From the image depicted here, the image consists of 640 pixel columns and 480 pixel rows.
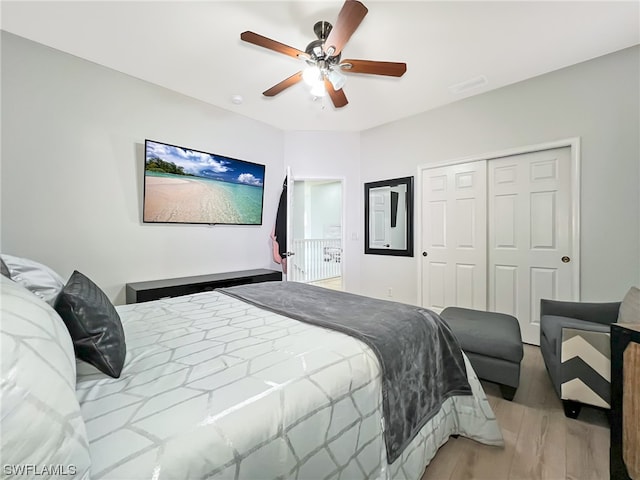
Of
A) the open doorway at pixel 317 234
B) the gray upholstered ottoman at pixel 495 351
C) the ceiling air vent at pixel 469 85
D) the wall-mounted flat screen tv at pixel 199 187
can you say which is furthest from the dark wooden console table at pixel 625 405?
the wall-mounted flat screen tv at pixel 199 187

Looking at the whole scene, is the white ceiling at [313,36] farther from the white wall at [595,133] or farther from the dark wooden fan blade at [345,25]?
the dark wooden fan blade at [345,25]

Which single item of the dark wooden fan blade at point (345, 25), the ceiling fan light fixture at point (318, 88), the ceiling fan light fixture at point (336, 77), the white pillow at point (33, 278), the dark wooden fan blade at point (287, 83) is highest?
the dark wooden fan blade at point (287, 83)

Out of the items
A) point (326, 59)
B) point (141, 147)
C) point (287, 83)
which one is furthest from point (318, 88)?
point (141, 147)

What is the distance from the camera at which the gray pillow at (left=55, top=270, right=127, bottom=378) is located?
92cm

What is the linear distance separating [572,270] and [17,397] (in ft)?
12.3

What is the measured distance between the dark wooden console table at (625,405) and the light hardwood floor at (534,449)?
214mm

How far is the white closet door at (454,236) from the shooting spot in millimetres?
3273

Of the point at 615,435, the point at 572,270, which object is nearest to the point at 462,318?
the point at 615,435

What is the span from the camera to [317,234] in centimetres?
787

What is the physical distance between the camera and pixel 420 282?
3.72 meters

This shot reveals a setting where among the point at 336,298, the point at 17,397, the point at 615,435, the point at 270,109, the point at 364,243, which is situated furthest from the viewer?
the point at 364,243

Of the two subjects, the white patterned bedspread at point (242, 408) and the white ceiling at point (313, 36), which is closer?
the white patterned bedspread at point (242, 408)

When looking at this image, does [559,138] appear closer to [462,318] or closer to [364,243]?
[462,318]

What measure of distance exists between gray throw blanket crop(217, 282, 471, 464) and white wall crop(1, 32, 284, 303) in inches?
71.8
